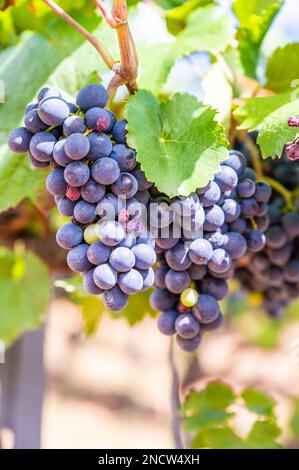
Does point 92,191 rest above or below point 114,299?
above

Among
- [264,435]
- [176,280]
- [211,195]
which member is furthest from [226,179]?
[264,435]

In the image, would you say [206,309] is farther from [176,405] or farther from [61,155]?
[176,405]

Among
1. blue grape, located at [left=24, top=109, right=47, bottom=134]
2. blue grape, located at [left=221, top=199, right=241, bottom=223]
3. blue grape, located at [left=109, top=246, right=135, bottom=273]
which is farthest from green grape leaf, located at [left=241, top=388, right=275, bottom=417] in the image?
blue grape, located at [left=24, top=109, right=47, bottom=134]

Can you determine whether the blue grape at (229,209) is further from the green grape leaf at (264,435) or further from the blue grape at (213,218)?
the green grape leaf at (264,435)

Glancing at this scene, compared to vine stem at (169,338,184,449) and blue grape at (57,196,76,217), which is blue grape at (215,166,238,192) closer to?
blue grape at (57,196,76,217)

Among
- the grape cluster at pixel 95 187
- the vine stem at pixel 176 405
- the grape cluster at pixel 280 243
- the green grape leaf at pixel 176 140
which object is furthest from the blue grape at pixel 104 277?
the vine stem at pixel 176 405
